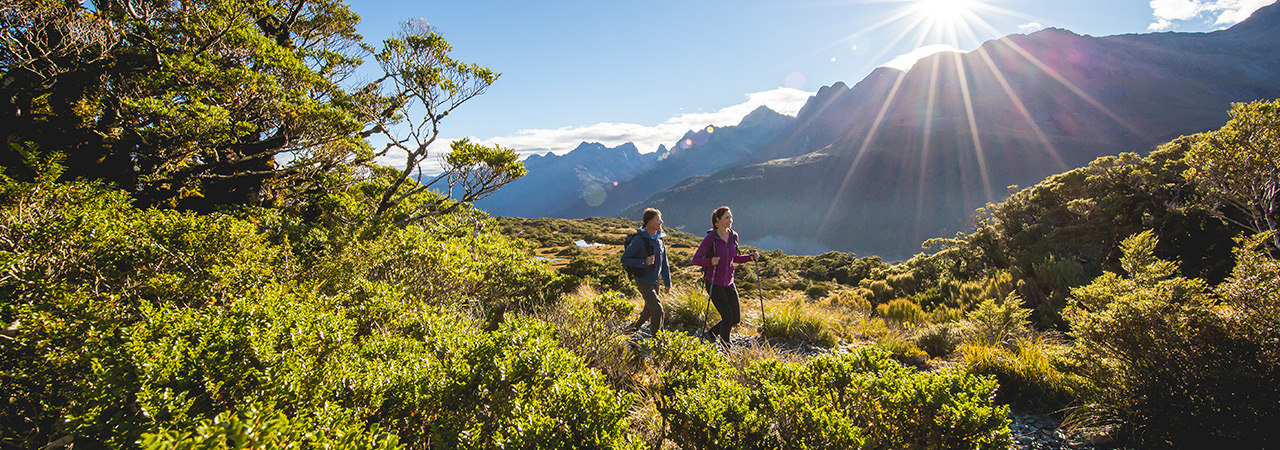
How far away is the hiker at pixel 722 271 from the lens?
16.9ft

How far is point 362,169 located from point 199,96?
4937mm

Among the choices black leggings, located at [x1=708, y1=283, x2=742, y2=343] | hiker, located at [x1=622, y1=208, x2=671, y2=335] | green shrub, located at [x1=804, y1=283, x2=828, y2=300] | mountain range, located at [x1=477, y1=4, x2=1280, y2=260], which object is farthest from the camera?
mountain range, located at [x1=477, y1=4, x2=1280, y2=260]

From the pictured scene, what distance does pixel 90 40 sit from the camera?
6.07m

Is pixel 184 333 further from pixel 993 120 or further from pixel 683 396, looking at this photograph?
pixel 993 120

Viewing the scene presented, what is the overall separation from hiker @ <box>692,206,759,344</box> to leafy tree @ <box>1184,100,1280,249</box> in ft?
22.0

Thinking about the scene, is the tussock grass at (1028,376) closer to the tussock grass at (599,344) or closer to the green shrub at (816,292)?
the tussock grass at (599,344)

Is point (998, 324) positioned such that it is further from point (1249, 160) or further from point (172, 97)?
point (172, 97)

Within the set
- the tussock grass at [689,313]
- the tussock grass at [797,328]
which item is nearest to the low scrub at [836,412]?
the tussock grass at [797,328]

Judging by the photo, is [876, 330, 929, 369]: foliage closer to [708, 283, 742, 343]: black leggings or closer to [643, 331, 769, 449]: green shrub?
[708, 283, 742, 343]: black leggings

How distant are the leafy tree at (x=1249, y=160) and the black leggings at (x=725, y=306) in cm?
671

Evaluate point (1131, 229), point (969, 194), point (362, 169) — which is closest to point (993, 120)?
point (969, 194)

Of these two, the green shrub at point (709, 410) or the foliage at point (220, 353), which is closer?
the foliage at point (220, 353)

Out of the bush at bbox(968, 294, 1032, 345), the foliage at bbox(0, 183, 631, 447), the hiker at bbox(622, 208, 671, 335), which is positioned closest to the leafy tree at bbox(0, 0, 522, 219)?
the foliage at bbox(0, 183, 631, 447)

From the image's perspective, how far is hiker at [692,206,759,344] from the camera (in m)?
5.16
